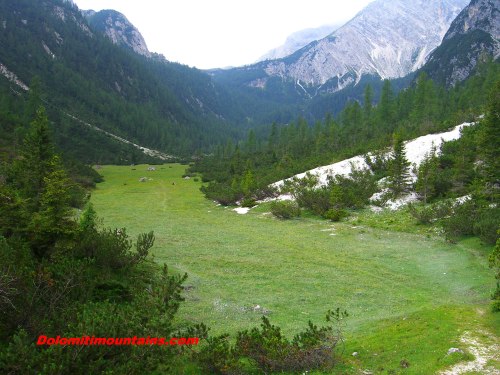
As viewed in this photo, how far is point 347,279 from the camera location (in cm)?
2153

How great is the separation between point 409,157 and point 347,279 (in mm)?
38707

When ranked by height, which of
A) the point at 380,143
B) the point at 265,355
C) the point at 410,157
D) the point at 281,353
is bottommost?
the point at 265,355

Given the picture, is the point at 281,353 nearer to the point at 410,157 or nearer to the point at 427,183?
the point at 427,183

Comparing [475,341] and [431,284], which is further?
[431,284]

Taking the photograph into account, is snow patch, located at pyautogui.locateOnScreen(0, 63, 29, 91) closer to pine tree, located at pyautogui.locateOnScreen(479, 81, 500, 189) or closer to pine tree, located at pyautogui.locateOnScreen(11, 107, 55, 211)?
pine tree, located at pyautogui.locateOnScreen(11, 107, 55, 211)

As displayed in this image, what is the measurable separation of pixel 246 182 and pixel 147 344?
45.7 metres

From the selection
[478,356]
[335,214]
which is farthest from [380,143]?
[478,356]

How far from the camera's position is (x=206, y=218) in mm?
42938

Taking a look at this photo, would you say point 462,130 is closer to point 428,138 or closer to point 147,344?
point 428,138

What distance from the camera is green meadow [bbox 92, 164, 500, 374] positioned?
13055mm

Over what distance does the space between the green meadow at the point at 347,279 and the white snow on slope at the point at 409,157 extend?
15.8 m

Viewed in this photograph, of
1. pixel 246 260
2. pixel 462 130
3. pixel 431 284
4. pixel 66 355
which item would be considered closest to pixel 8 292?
pixel 66 355

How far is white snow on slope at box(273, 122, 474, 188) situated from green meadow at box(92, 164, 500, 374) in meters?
15.8

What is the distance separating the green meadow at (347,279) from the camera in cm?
1305
